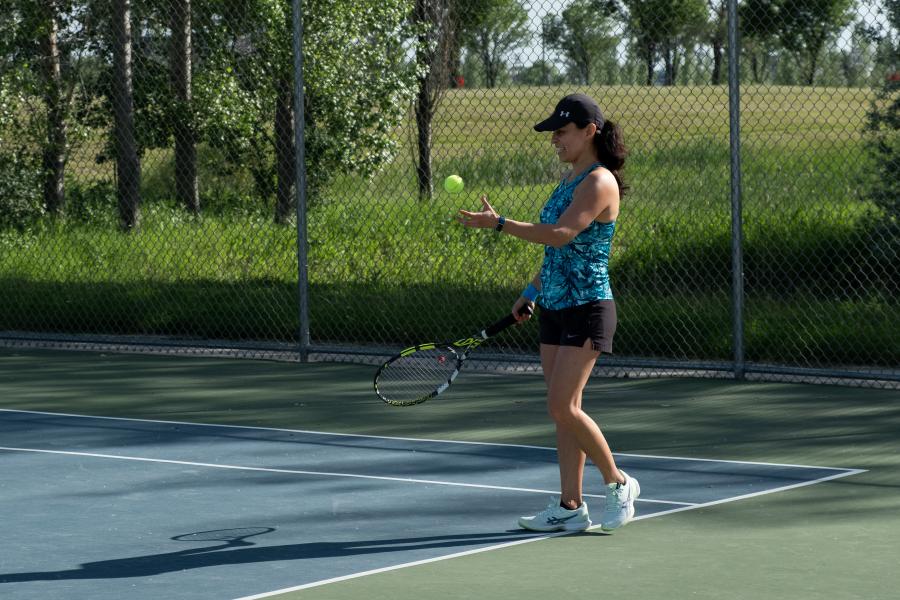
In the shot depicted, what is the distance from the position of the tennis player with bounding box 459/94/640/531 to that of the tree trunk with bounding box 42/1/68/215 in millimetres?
10891

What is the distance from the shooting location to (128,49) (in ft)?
52.6

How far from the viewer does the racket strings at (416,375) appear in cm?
720

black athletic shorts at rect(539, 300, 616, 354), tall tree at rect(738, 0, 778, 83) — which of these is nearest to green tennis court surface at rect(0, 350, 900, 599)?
black athletic shorts at rect(539, 300, 616, 354)

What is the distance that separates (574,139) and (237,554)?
2074mm

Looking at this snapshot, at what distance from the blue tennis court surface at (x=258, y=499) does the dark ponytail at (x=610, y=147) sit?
60.0 inches

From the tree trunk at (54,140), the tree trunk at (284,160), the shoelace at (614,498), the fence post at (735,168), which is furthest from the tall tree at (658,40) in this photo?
the tree trunk at (54,140)

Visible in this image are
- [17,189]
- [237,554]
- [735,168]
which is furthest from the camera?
[17,189]

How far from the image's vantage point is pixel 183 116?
56.6 feet

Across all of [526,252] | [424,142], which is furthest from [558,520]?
[526,252]

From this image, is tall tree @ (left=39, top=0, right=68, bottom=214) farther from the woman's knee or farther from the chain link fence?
the woman's knee

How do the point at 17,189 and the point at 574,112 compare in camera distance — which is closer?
the point at 574,112

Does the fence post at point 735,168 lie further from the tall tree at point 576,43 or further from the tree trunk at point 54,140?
the tree trunk at point 54,140

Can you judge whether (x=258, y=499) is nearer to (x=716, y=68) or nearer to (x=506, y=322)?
(x=506, y=322)

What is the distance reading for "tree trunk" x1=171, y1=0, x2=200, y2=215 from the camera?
53.7ft
